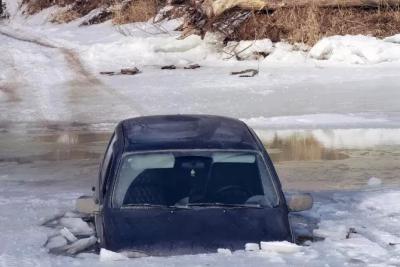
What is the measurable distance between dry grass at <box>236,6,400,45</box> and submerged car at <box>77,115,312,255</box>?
60.1 ft

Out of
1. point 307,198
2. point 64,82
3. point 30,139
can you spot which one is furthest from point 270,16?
point 307,198

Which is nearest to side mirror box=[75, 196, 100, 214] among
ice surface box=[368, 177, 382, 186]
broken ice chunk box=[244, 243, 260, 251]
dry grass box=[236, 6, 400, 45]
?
broken ice chunk box=[244, 243, 260, 251]

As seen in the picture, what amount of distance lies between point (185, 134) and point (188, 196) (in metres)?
0.67

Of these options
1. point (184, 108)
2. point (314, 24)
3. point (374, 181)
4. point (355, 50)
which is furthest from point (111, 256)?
point (314, 24)

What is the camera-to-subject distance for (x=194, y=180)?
7309 mm

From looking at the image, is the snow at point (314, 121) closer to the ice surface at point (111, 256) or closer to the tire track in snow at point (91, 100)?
the tire track in snow at point (91, 100)

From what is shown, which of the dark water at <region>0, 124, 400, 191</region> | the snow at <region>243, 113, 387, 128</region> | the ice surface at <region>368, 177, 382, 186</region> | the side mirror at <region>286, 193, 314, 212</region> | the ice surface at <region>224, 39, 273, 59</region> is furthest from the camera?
the ice surface at <region>224, 39, 273, 59</region>

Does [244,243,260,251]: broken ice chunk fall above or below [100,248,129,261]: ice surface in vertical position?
below

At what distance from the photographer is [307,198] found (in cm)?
750

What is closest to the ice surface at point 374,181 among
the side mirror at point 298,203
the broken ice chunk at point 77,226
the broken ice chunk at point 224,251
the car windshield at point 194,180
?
the broken ice chunk at point 77,226

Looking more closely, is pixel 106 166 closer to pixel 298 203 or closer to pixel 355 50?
pixel 298 203

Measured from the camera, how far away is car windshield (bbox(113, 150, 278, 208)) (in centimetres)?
725

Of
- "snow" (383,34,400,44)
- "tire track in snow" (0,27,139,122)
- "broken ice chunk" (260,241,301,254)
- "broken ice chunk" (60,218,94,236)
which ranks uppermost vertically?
"broken ice chunk" (260,241,301,254)

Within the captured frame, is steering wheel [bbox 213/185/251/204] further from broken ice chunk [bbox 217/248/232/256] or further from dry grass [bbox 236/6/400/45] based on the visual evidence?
dry grass [bbox 236/6/400/45]
